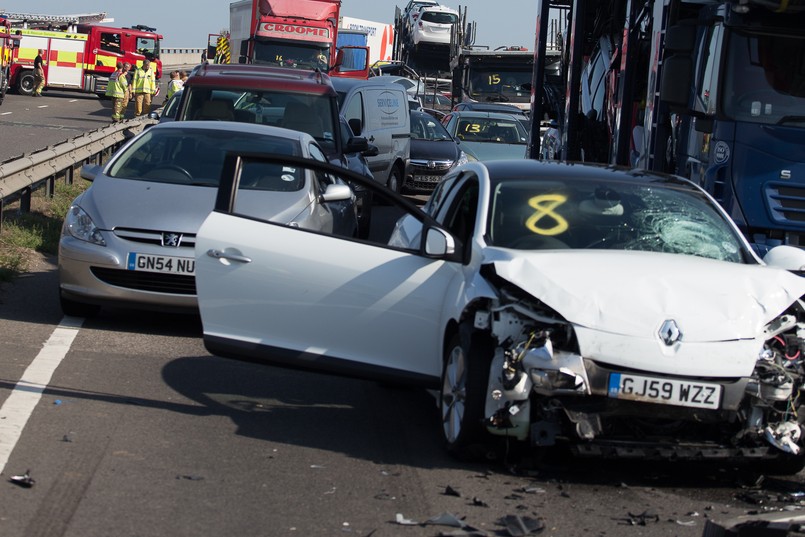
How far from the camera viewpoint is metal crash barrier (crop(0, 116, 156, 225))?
1254cm

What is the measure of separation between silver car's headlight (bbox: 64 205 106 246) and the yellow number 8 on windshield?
364cm

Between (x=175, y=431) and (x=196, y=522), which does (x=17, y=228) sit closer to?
(x=175, y=431)

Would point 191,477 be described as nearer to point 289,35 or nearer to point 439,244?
point 439,244

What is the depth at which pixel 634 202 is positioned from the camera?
6.89 m

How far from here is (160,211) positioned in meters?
9.16

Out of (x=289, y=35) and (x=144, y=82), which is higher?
(x=289, y=35)

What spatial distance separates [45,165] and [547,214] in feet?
29.5

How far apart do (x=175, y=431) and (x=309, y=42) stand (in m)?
29.1

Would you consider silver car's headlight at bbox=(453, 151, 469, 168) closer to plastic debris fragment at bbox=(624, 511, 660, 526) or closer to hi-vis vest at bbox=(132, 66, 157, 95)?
hi-vis vest at bbox=(132, 66, 157, 95)

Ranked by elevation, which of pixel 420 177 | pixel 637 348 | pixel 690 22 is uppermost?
pixel 690 22

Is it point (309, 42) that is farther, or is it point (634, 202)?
point (309, 42)

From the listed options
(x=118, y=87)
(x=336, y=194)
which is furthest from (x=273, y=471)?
(x=118, y=87)

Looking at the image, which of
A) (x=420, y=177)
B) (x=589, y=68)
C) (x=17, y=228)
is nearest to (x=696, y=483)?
(x=17, y=228)

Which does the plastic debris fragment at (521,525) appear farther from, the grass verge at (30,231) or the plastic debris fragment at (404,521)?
the grass verge at (30,231)
